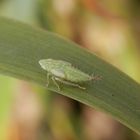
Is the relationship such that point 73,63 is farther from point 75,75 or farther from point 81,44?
point 81,44

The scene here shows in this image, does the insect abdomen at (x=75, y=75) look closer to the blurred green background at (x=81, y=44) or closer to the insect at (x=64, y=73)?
the insect at (x=64, y=73)

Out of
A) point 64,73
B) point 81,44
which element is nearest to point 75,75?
point 64,73

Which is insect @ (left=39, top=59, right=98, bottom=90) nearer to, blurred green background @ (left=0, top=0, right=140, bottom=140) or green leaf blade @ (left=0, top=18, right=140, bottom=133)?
green leaf blade @ (left=0, top=18, right=140, bottom=133)

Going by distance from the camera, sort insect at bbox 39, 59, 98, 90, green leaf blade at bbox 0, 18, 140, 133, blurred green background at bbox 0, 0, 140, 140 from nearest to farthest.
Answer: green leaf blade at bbox 0, 18, 140, 133 < insect at bbox 39, 59, 98, 90 < blurred green background at bbox 0, 0, 140, 140

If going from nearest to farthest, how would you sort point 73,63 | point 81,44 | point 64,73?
point 73,63 → point 64,73 → point 81,44

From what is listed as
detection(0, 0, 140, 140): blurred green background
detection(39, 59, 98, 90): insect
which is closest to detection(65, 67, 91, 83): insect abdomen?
detection(39, 59, 98, 90): insect

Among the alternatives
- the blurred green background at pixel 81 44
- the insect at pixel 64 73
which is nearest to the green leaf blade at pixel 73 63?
the insect at pixel 64 73
